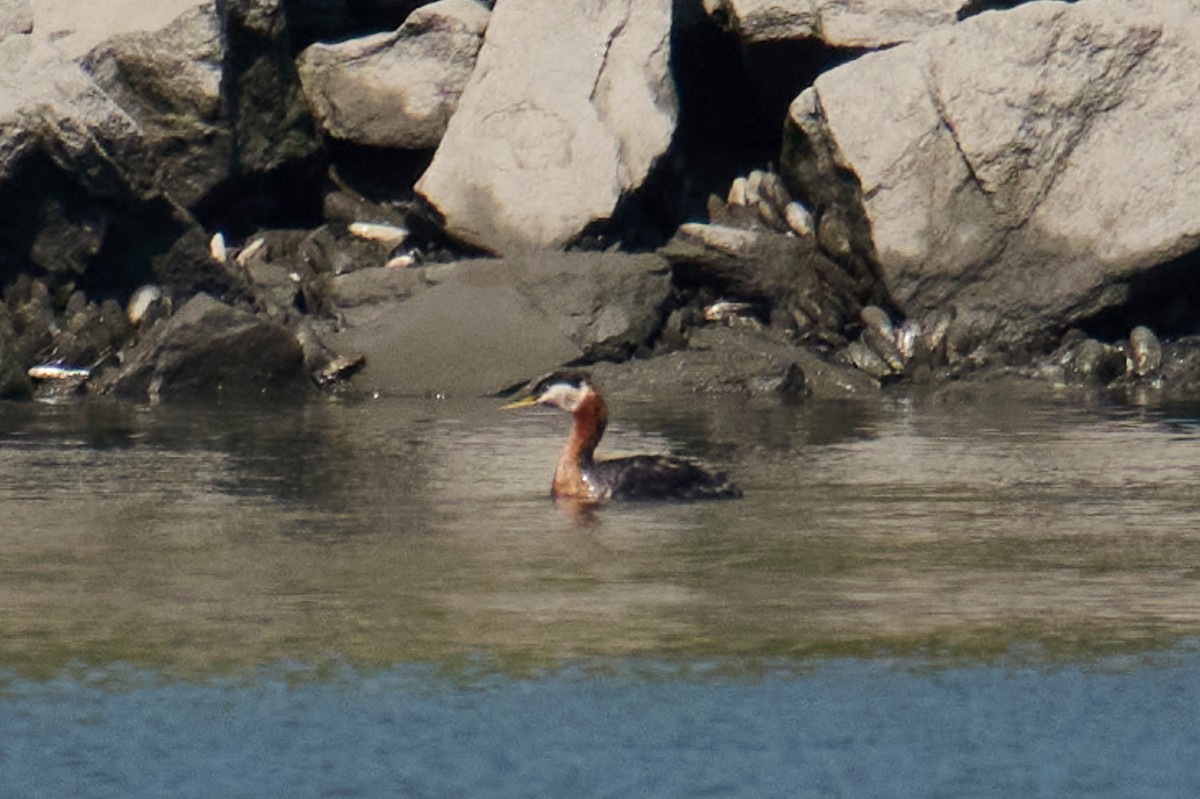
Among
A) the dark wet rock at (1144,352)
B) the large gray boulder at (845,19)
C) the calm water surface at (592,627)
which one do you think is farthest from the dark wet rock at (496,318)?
the calm water surface at (592,627)

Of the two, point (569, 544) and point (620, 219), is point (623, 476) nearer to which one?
point (569, 544)

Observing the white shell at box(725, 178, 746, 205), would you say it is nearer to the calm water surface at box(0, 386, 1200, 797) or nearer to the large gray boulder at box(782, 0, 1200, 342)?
the large gray boulder at box(782, 0, 1200, 342)

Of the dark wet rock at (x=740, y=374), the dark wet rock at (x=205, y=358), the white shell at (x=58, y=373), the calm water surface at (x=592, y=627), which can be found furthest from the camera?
the white shell at (x=58, y=373)

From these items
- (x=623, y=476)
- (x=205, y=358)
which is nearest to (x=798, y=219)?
(x=205, y=358)

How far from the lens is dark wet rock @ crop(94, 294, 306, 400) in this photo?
1909 centimetres

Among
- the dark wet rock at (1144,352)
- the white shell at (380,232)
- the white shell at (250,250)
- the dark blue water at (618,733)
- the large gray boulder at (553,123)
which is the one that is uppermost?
the large gray boulder at (553,123)

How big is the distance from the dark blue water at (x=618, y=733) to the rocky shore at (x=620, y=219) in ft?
36.0

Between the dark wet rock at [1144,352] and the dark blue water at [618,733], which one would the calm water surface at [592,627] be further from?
the dark wet rock at [1144,352]

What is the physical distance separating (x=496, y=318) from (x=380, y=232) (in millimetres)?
2253

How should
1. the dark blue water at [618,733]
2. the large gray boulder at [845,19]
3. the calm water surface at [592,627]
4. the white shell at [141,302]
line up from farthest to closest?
the large gray boulder at [845,19] → the white shell at [141,302] → the calm water surface at [592,627] → the dark blue water at [618,733]

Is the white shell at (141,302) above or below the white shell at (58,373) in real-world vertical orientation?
above

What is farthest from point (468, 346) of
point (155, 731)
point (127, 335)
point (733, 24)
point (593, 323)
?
point (155, 731)

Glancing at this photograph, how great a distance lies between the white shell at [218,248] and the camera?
21203mm

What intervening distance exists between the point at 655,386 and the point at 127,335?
428cm
